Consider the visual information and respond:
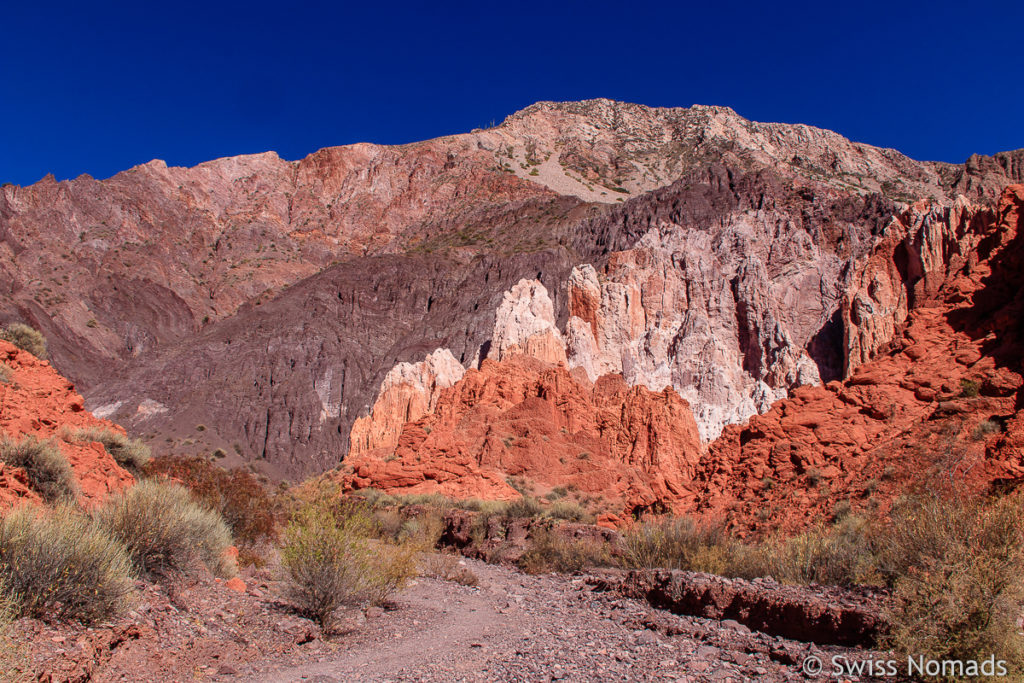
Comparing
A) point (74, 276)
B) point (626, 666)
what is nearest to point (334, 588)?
point (626, 666)

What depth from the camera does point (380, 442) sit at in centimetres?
4738

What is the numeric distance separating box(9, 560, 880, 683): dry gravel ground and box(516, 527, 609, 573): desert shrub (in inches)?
159

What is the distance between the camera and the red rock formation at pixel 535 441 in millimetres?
23703

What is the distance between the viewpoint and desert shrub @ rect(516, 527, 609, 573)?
13.0m

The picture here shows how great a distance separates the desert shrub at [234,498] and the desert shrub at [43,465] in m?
3.12

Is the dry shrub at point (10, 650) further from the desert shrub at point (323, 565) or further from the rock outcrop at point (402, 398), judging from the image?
the rock outcrop at point (402, 398)

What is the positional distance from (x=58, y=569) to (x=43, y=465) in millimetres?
2939

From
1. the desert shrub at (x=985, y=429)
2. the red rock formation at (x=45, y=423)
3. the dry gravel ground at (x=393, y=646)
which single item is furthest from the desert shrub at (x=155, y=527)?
the desert shrub at (x=985, y=429)

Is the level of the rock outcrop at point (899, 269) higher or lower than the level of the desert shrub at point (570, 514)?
higher

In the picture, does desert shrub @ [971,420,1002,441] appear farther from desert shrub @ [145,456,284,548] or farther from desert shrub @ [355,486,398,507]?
desert shrub @ [355,486,398,507]

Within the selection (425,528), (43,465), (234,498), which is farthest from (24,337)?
(425,528)

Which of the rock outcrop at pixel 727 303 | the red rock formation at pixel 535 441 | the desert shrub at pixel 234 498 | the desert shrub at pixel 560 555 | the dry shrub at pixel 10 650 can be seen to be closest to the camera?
the dry shrub at pixel 10 650

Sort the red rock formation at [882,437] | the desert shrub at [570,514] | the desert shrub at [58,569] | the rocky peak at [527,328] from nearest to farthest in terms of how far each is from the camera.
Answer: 1. the desert shrub at [58,569]
2. the red rock formation at [882,437]
3. the desert shrub at [570,514]
4. the rocky peak at [527,328]

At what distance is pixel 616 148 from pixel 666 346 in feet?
260
